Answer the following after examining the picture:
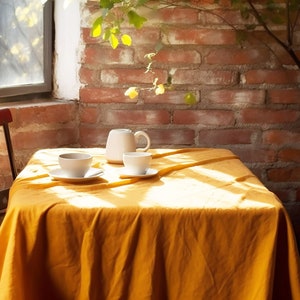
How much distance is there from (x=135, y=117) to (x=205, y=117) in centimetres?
29

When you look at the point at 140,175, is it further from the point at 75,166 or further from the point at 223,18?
the point at 223,18

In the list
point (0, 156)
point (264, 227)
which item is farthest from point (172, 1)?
point (264, 227)

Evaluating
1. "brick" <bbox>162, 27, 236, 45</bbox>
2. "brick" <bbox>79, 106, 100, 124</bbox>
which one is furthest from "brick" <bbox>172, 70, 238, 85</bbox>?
"brick" <bbox>79, 106, 100, 124</bbox>

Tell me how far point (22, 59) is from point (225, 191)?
1224mm

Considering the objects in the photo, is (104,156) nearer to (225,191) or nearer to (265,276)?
(225,191)

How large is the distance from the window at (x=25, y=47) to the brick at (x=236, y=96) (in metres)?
0.69

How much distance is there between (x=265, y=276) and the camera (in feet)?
4.48

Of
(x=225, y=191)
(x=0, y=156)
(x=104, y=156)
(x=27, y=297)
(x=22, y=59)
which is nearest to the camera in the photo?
(x=27, y=297)

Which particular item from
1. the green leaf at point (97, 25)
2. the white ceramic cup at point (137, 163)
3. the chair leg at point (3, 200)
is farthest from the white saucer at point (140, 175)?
the green leaf at point (97, 25)

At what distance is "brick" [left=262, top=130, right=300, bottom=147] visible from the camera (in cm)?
243

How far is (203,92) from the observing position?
2383 millimetres

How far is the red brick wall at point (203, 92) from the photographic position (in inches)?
92.0

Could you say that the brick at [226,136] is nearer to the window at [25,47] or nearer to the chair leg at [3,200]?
the window at [25,47]

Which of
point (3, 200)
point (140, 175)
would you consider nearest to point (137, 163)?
point (140, 175)
